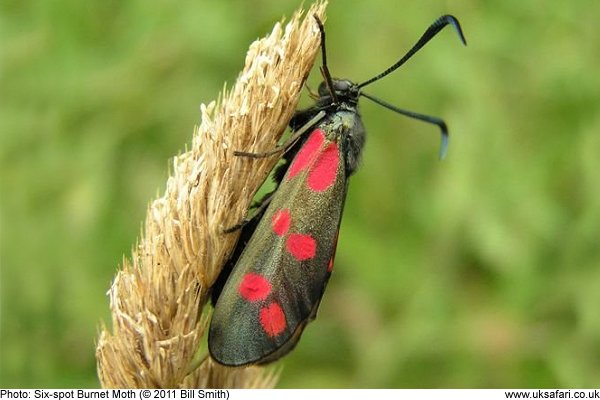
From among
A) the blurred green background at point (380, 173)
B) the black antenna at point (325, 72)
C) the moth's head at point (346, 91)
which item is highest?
the black antenna at point (325, 72)

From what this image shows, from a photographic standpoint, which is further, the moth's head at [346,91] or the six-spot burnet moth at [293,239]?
the moth's head at [346,91]

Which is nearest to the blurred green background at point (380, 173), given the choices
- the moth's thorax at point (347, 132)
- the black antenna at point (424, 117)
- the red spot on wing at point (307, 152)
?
the black antenna at point (424, 117)

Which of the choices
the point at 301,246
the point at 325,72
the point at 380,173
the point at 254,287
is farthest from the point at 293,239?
the point at 380,173

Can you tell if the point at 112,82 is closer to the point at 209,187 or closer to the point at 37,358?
the point at 37,358

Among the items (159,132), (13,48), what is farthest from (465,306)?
(13,48)

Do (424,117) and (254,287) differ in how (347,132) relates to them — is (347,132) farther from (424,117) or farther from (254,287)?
(254,287)

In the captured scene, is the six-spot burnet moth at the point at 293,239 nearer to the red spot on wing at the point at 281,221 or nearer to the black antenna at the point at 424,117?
the red spot on wing at the point at 281,221

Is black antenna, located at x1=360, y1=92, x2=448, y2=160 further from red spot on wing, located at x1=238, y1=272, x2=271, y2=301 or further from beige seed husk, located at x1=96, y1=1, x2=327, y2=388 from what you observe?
red spot on wing, located at x1=238, y1=272, x2=271, y2=301

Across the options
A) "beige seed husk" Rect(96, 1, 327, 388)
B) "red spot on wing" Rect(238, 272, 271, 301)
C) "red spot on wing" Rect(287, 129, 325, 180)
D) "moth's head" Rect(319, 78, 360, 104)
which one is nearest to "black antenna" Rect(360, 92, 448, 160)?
"moth's head" Rect(319, 78, 360, 104)
